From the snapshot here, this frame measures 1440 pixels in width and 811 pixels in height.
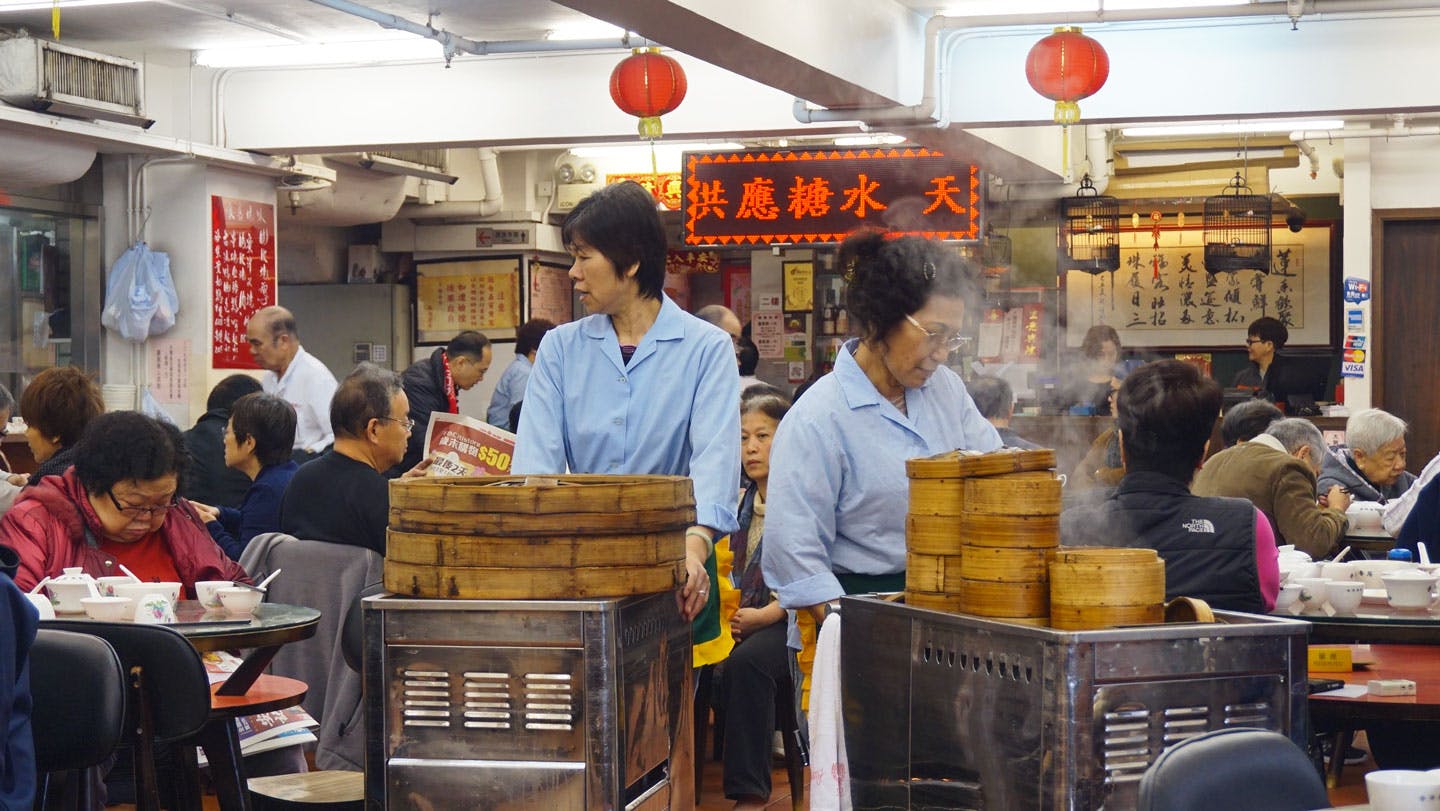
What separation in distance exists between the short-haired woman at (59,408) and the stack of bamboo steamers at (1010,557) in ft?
12.6

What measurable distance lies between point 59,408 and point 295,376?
2.67m

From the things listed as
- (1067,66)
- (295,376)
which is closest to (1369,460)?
(1067,66)

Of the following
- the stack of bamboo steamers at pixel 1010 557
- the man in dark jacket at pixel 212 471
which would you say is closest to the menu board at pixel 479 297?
the man in dark jacket at pixel 212 471

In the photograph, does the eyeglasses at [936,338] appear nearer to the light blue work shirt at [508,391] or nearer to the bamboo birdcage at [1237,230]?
the light blue work shirt at [508,391]

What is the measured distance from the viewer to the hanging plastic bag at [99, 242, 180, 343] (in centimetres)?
884

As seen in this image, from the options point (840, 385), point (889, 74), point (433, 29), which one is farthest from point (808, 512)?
point (433, 29)

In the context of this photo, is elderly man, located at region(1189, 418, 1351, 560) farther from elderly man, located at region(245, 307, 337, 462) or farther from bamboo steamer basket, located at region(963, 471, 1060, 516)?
elderly man, located at region(245, 307, 337, 462)

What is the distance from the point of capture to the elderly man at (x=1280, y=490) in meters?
5.77

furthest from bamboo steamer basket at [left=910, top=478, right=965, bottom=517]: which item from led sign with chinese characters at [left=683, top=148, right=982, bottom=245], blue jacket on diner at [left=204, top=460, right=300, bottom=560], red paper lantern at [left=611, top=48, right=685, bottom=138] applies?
led sign with chinese characters at [left=683, top=148, right=982, bottom=245]

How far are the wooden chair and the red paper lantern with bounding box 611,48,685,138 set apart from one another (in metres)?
4.52

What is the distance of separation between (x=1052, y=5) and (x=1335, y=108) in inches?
59.3

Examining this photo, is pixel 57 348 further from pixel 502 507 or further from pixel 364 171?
pixel 502 507

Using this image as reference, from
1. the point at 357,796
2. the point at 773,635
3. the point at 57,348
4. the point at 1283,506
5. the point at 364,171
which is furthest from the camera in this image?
the point at 364,171

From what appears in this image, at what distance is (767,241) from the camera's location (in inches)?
Result: 360
